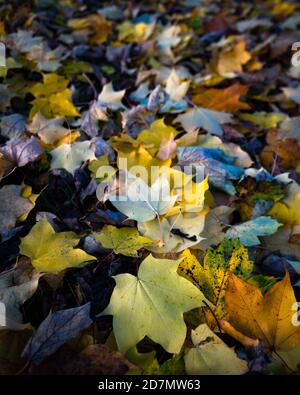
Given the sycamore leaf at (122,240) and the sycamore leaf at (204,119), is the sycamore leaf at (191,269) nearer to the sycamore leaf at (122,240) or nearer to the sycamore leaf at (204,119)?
the sycamore leaf at (122,240)

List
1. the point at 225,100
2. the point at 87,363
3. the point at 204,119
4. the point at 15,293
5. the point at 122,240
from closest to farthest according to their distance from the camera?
the point at 87,363
the point at 15,293
the point at 122,240
the point at 204,119
the point at 225,100

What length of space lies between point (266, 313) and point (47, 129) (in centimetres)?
86

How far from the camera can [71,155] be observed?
44.4 inches

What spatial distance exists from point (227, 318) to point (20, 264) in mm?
471

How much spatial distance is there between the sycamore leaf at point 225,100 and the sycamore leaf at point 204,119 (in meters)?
0.08

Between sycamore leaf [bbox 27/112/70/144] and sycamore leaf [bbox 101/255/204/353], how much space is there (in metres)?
0.59

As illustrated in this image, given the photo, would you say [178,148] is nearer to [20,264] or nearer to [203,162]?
[203,162]

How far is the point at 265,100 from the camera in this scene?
5.34ft

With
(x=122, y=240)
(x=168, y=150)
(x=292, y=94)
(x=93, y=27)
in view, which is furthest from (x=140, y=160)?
(x=93, y=27)

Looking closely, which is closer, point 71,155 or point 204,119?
point 71,155

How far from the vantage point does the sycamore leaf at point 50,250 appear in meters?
0.85

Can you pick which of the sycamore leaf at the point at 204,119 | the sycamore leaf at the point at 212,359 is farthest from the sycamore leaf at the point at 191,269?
the sycamore leaf at the point at 204,119

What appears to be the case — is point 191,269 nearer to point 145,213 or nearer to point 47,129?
point 145,213
